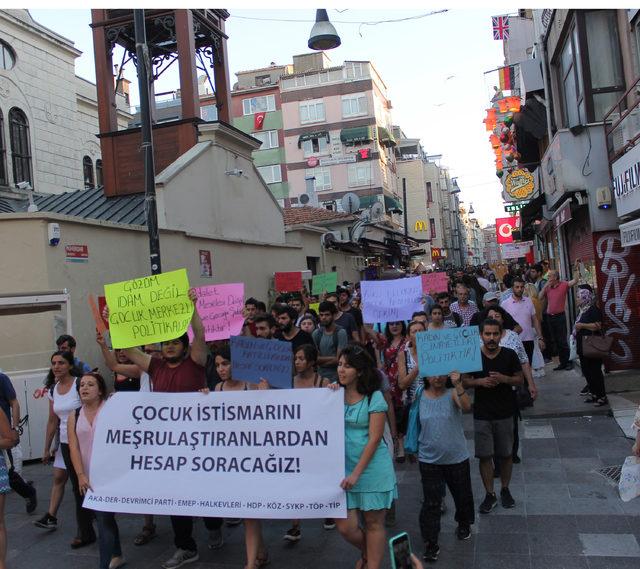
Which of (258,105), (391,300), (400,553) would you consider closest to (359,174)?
(258,105)

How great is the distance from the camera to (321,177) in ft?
168

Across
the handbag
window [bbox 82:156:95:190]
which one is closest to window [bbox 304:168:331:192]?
window [bbox 82:156:95:190]

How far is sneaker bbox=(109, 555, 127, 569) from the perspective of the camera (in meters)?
4.87

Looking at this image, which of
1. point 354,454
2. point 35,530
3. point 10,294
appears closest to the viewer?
point 354,454

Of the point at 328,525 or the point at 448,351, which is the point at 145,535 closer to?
the point at 328,525

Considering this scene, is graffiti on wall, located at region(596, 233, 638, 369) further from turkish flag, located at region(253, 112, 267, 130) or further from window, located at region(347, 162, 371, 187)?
turkish flag, located at region(253, 112, 267, 130)

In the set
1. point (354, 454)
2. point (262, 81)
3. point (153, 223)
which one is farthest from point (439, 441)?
point (262, 81)

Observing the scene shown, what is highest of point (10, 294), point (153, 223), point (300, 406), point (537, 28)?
point (537, 28)

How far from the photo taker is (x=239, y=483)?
454 cm

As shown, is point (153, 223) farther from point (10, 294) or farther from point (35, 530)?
point (35, 530)

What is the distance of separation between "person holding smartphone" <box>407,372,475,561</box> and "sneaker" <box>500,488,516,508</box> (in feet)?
2.45

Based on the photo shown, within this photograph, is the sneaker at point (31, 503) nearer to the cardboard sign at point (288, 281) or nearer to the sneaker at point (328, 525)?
the sneaker at point (328, 525)

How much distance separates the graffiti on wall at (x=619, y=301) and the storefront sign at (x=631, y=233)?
4.53 ft

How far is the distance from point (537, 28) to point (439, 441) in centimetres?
1433
